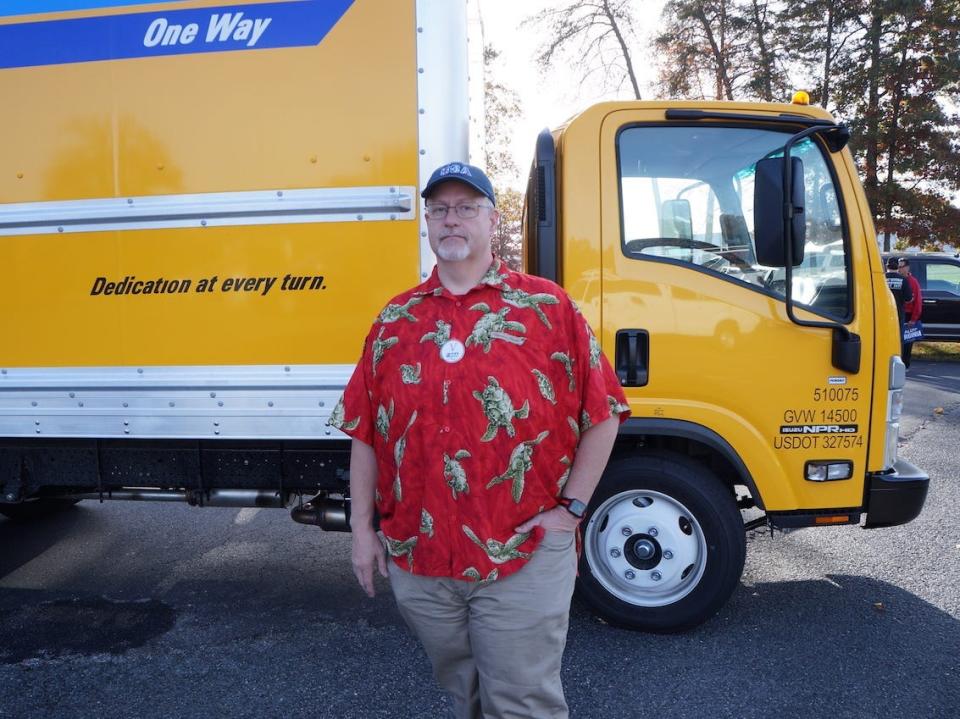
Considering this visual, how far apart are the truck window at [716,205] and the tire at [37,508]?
4.18 m

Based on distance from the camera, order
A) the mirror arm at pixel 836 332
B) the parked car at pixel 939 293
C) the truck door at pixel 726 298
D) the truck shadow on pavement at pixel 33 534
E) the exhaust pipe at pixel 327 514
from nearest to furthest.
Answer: the mirror arm at pixel 836 332, the truck door at pixel 726 298, the exhaust pipe at pixel 327 514, the truck shadow on pavement at pixel 33 534, the parked car at pixel 939 293

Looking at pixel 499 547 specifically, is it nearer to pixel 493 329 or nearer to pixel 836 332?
pixel 493 329

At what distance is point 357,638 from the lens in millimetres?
3512

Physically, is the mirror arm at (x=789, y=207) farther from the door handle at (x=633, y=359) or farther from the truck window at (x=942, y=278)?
the truck window at (x=942, y=278)

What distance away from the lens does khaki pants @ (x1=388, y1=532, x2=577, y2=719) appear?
1.95 m

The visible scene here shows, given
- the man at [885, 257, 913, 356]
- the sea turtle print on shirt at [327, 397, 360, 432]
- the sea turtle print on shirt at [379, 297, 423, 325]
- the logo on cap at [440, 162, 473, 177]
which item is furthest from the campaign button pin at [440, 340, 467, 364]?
the man at [885, 257, 913, 356]

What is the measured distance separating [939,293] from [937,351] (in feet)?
4.29

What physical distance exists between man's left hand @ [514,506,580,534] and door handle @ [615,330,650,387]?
137cm

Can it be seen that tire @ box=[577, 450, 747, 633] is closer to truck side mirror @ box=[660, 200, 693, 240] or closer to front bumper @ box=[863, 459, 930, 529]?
front bumper @ box=[863, 459, 930, 529]

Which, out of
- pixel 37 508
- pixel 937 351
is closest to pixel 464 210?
pixel 37 508

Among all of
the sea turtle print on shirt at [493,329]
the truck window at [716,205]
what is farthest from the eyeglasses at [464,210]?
the truck window at [716,205]

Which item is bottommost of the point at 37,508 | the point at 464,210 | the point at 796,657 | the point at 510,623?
the point at 796,657

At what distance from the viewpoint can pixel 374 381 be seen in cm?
202

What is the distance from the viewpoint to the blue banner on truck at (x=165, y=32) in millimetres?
3006
